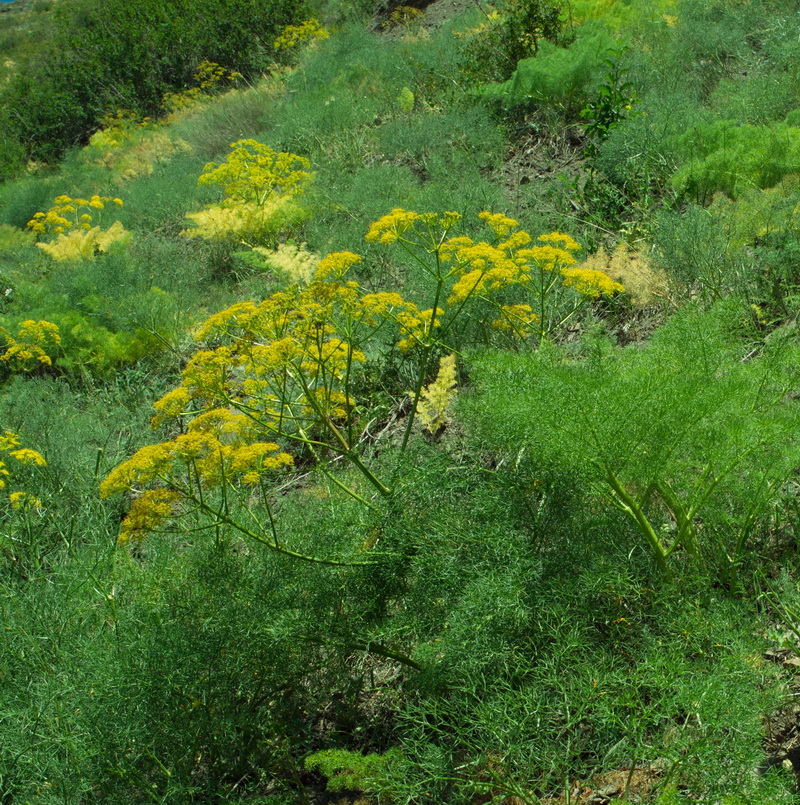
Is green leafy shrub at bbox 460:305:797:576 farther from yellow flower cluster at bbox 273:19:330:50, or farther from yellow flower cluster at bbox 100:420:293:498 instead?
yellow flower cluster at bbox 273:19:330:50

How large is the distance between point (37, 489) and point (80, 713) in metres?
2.76

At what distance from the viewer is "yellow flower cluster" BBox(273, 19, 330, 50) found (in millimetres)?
15250

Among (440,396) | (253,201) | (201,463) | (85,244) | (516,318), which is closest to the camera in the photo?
(201,463)

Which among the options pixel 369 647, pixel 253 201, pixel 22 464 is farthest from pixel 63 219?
pixel 369 647

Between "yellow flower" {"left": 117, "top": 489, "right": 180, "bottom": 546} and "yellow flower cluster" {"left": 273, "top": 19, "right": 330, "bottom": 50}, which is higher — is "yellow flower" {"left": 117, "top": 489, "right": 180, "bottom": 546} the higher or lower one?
the lower one

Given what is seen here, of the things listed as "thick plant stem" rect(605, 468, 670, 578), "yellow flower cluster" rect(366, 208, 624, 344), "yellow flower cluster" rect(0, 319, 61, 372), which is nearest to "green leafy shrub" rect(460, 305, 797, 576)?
"thick plant stem" rect(605, 468, 670, 578)

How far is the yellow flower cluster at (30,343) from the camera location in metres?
6.29

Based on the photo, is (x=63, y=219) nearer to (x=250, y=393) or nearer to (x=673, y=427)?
(x=250, y=393)

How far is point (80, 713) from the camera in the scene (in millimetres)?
2457

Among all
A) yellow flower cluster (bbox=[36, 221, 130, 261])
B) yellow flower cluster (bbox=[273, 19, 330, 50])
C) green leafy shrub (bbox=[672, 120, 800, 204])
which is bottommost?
yellow flower cluster (bbox=[36, 221, 130, 261])

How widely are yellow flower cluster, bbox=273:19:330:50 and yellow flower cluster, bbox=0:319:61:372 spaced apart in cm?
1066

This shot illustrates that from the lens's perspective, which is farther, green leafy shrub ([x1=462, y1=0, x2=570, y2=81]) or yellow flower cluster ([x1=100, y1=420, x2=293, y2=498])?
green leafy shrub ([x1=462, y1=0, x2=570, y2=81])

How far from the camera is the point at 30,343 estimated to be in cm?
669

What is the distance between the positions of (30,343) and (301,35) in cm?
1164
